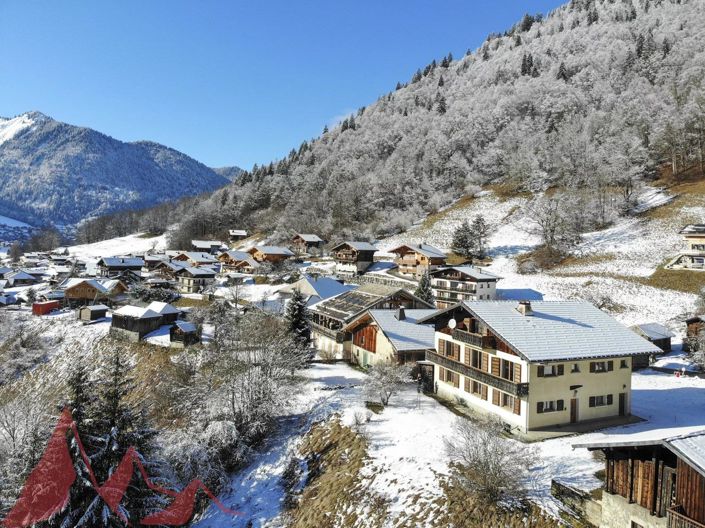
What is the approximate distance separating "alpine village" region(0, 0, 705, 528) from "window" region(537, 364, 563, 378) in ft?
0.51

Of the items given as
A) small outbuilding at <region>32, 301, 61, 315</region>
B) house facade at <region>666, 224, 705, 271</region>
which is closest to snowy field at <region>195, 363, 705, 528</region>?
house facade at <region>666, 224, 705, 271</region>

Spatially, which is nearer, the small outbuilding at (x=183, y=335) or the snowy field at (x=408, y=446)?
the snowy field at (x=408, y=446)

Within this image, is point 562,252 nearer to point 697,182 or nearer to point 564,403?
point 697,182

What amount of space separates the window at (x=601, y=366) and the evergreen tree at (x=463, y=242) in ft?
193

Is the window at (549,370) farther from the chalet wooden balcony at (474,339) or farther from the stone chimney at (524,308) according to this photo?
the stone chimney at (524,308)

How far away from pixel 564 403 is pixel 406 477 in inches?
436

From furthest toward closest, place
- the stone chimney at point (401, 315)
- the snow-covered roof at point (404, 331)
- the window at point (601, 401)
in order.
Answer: the stone chimney at point (401, 315) → the snow-covered roof at point (404, 331) → the window at point (601, 401)

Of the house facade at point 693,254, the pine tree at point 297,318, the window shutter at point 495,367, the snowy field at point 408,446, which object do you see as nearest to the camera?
the snowy field at point 408,446

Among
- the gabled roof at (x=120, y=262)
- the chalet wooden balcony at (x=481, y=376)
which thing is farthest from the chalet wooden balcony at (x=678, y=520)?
the gabled roof at (x=120, y=262)

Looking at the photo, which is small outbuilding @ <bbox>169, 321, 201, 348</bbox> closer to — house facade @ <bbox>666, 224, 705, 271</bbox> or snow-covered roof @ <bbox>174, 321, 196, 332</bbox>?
snow-covered roof @ <bbox>174, 321, 196, 332</bbox>

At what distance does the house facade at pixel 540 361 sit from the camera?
1008 inches

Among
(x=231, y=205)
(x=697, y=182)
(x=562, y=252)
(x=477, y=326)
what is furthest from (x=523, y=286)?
(x=231, y=205)

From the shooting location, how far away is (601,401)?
2736 cm

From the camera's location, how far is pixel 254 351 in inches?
1512
